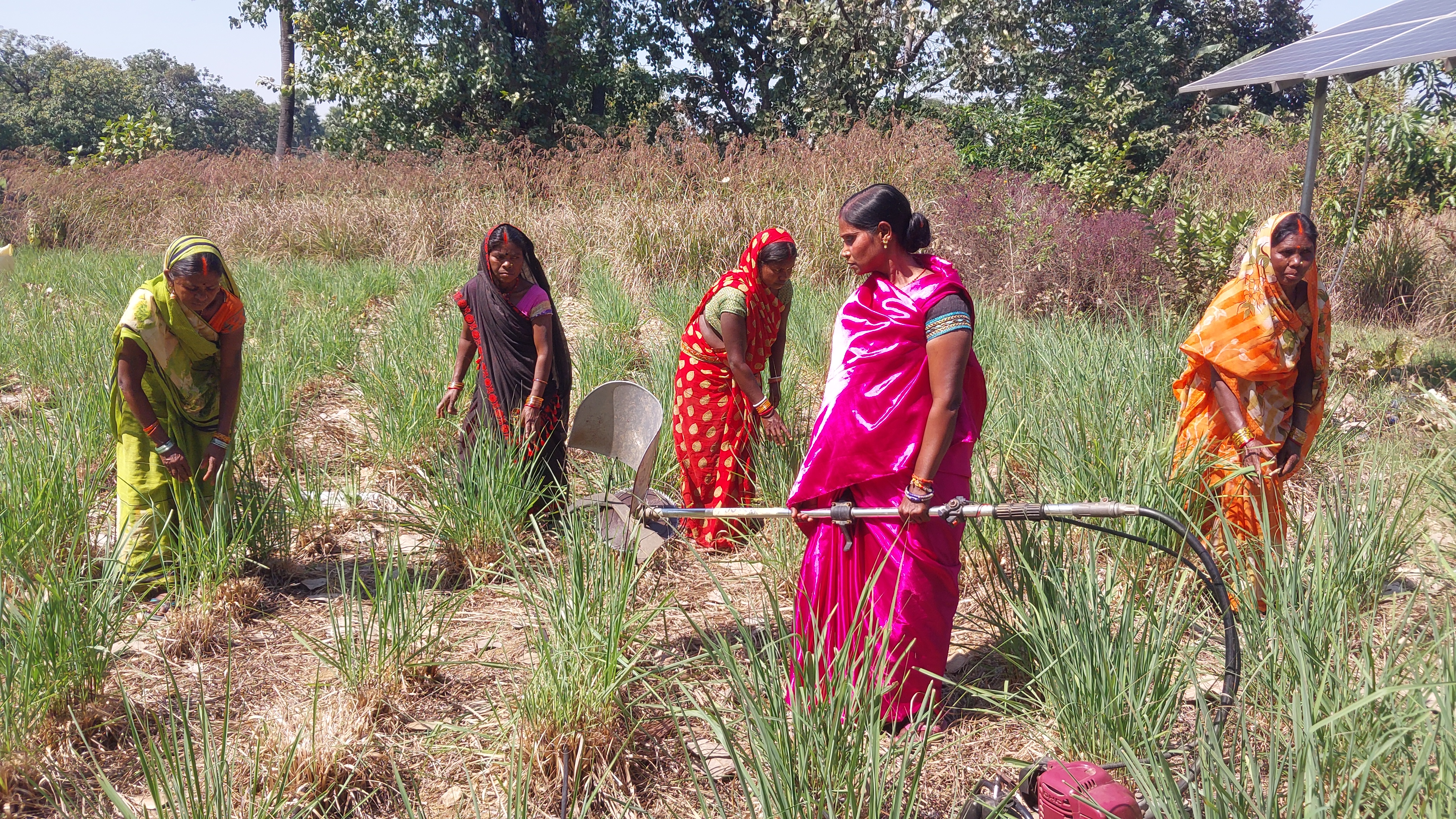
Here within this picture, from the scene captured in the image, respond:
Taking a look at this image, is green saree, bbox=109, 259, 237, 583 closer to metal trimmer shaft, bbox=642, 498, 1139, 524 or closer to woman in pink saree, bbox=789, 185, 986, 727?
metal trimmer shaft, bbox=642, 498, 1139, 524

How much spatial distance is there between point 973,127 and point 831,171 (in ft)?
27.5

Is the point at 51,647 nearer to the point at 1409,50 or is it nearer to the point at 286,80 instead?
the point at 1409,50

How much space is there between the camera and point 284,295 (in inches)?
274

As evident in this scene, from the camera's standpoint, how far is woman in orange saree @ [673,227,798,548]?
3.53 m

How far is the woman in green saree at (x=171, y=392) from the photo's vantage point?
115 inches

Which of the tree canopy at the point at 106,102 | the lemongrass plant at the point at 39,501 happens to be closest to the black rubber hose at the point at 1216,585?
the lemongrass plant at the point at 39,501

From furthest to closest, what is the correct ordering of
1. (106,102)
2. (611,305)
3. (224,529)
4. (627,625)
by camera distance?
(106,102), (611,305), (224,529), (627,625)

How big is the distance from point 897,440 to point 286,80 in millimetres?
19118

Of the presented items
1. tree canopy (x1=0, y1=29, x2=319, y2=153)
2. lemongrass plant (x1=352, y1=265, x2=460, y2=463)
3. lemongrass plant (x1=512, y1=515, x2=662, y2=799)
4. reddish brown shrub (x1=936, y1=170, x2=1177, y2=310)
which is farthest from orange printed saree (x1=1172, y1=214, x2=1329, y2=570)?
tree canopy (x1=0, y1=29, x2=319, y2=153)

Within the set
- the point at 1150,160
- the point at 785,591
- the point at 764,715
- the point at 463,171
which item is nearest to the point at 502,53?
the point at 463,171

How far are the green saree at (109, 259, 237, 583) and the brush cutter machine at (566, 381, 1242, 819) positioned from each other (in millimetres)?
1323

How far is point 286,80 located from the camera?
1809 centimetres

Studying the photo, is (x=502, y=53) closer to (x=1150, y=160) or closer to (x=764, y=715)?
(x=1150, y=160)

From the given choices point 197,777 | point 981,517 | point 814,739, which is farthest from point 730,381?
point 197,777
